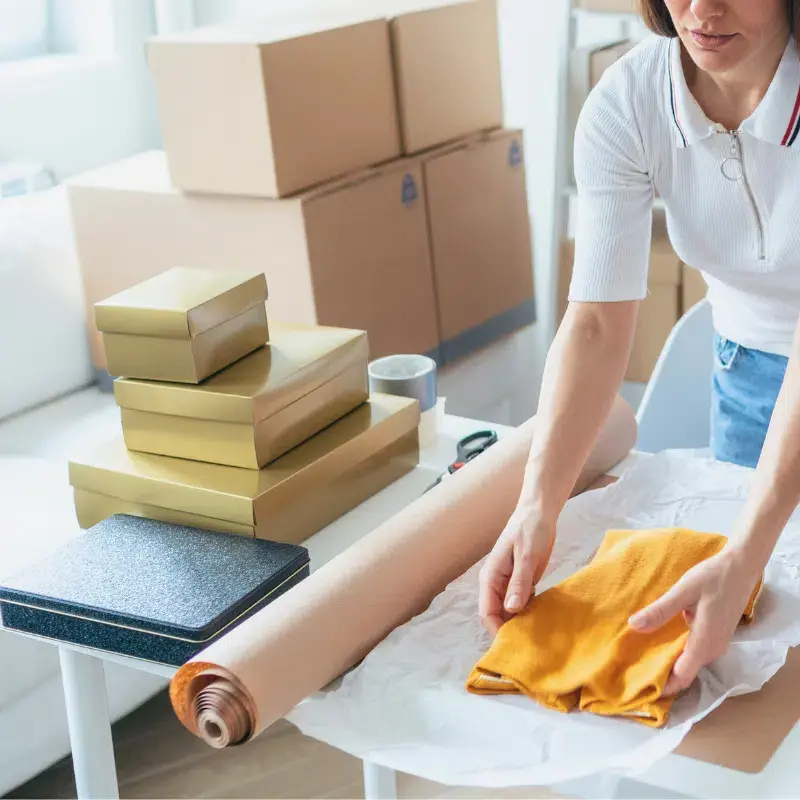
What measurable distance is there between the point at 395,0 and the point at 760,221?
1.34 meters

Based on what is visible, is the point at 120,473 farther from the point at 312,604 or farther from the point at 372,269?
the point at 372,269

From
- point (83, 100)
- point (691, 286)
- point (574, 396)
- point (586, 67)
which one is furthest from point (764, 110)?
point (83, 100)

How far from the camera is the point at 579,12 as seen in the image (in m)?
2.60

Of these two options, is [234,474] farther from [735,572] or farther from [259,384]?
[735,572]

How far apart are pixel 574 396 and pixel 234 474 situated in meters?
0.38

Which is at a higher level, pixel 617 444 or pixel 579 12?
pixel 579 12

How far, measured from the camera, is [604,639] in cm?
94

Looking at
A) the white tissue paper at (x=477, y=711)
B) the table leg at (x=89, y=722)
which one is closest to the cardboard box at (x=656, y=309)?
the white tissue paper at (x=477, y=711)

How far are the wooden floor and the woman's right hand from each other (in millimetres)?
853

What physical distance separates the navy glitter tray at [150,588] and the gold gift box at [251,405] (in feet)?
0.37

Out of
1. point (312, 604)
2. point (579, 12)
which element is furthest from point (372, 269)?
point (312, 604)

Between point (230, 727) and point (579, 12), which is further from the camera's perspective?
point (579, 12)

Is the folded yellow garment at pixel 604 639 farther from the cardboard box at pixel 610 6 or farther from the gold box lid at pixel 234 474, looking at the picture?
the cardboard box at pixel 610 6

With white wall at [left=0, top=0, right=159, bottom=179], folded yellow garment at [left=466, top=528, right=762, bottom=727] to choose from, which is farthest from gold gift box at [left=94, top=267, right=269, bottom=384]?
white wall at [left=0, top=0, right=159, bottom=179]
